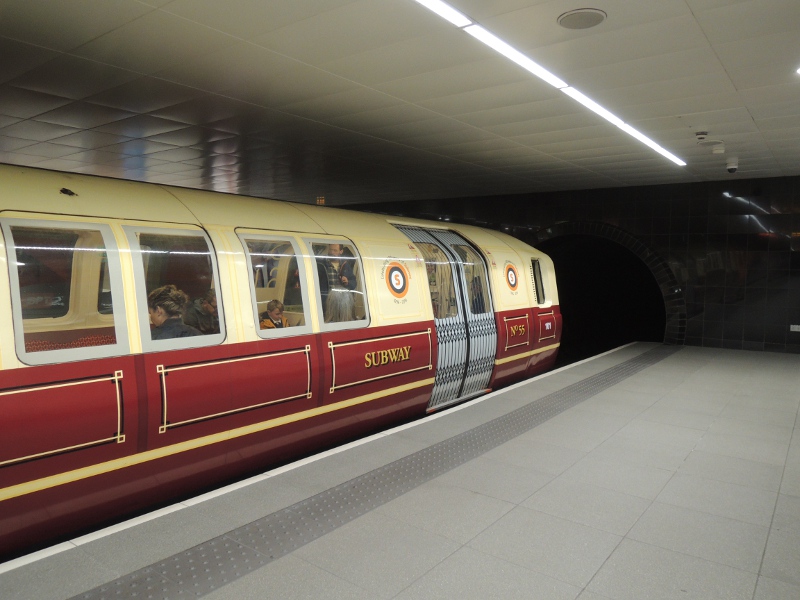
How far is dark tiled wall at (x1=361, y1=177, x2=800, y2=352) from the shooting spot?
1034cm

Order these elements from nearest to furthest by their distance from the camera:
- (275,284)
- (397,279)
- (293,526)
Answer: (293,526) < (275,284) < (397,279)

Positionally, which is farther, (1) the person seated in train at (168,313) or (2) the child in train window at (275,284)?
(2) the child in train window at (275,284)

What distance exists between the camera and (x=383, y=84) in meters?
5.02

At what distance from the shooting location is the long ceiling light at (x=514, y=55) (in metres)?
3.59

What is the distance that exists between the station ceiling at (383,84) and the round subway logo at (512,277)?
1.61 meters

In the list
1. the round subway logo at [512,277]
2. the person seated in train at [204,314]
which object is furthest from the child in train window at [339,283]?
the round subway logo at [512,277]

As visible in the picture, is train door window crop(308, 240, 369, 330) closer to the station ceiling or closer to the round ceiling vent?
the station ceiling

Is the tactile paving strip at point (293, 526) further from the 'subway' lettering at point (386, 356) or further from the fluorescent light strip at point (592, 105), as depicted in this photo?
the fluorescent light strip at point (592, 105)

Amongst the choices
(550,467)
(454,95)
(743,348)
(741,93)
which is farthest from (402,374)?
(743,348)

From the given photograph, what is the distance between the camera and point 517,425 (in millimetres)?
5125

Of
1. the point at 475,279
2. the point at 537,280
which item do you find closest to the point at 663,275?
the point at 537,280

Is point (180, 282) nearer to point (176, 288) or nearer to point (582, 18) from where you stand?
point (176, 288)

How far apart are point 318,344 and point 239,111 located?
2.78 metres

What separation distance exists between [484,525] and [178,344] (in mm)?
2192
